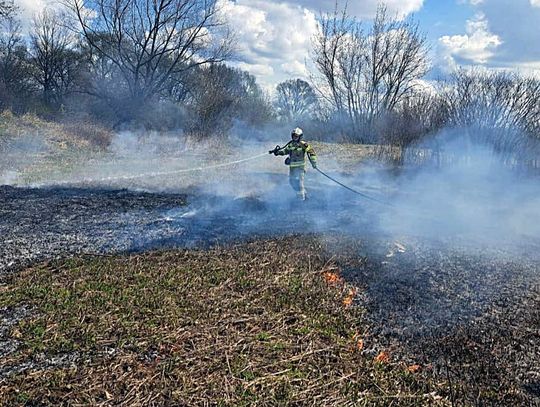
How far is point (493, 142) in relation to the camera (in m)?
12.1

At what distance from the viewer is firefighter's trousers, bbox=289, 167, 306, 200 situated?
10453mm

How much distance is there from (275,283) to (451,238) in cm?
393

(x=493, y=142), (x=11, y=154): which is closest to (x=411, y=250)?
(x=493, y=142)

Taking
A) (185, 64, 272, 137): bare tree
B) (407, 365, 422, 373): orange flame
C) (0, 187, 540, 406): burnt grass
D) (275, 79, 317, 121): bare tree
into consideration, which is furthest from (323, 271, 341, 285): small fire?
(275, 79, 317, 121): bare tree

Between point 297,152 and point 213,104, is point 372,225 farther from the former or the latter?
point 213,104

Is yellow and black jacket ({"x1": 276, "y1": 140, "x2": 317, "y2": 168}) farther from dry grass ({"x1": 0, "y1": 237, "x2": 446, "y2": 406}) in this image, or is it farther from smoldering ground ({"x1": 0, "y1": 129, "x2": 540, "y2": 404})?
dry grass ({"x1": 0, "y1": 237, "x2": 446, "y2": 406})

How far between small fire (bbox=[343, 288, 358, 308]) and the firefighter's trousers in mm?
5007

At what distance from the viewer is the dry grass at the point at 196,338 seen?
11.8 feet

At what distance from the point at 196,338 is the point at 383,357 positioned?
1.71m

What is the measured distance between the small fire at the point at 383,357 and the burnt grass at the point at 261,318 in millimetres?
27

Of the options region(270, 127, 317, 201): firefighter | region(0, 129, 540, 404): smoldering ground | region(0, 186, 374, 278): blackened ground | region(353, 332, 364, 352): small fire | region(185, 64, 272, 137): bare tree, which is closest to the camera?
region(353, 332, 364, 352): small fire

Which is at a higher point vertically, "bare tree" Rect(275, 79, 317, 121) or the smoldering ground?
"bare tree" Rect(275, 79, 317, 121)

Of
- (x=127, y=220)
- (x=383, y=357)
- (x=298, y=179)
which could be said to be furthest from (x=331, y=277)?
(x=298, y=179)

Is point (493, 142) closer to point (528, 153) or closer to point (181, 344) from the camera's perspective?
point (528, 153)
